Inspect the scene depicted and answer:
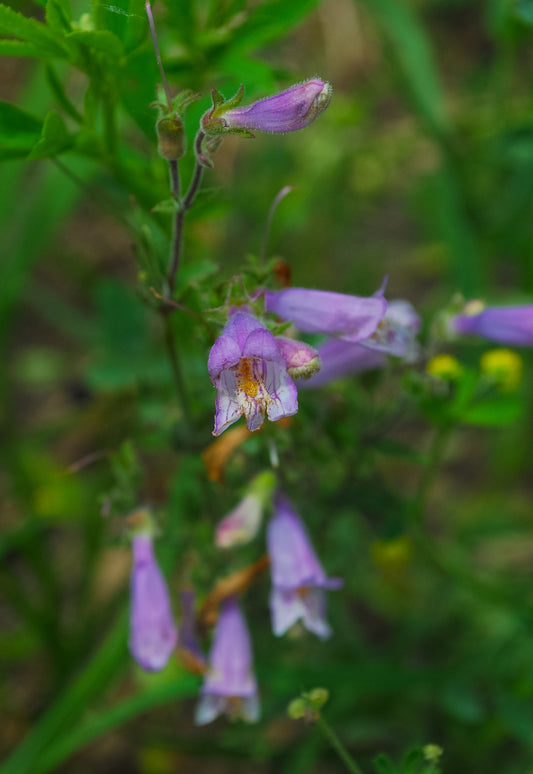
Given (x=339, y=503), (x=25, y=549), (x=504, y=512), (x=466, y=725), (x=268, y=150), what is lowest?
(x=466, y=725)

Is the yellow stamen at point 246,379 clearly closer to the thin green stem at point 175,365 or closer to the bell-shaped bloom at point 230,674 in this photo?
the thin green stem at point 175,365

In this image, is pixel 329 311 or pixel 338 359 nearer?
pixel 329 311

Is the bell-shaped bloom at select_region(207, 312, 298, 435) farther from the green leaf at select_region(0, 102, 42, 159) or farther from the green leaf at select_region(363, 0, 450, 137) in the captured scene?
the green leaf at select_region(363, 0, 450, 137)

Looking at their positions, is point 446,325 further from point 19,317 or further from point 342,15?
point 342,15

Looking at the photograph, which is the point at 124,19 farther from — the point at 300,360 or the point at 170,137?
the point at 300,360

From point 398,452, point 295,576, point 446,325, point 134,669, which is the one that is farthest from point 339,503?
point 134,669

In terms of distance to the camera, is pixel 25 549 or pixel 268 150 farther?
pixel 268 150

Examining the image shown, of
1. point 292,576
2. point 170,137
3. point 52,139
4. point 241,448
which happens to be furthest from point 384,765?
point 52,139
